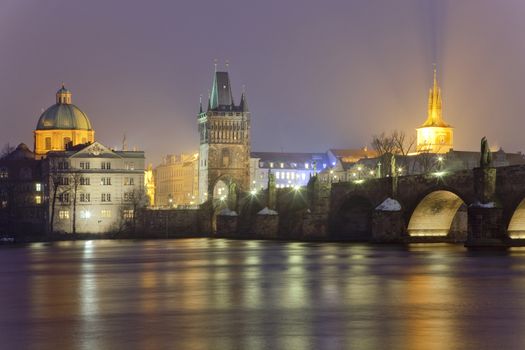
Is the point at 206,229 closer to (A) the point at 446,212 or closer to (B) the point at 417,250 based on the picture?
(A) the point at 446,212

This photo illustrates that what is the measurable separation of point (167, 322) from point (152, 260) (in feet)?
119

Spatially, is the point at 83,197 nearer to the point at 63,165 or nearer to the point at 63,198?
the point at 63,198

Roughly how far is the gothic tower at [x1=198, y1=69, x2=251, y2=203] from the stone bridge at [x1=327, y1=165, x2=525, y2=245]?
252ft

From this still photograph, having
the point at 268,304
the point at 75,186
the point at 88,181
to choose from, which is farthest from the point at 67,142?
the point at 268,304

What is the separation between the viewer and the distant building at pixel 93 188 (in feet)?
474

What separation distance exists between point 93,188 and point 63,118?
97.0 ft

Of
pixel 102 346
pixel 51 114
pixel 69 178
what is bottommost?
pixel 102 346

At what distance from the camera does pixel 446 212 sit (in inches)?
3713

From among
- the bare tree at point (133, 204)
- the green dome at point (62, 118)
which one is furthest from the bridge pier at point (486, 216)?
the green dome at point (62, 118)

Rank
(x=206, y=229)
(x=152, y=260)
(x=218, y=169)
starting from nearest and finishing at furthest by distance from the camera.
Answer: (x=152, y=260), (x=206, y=229), (x=218, y=169)

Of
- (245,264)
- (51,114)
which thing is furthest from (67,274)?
(51,114)

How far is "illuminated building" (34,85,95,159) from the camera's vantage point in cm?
17238

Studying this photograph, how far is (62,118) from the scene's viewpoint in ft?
570

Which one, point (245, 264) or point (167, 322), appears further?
point (245, 264)
